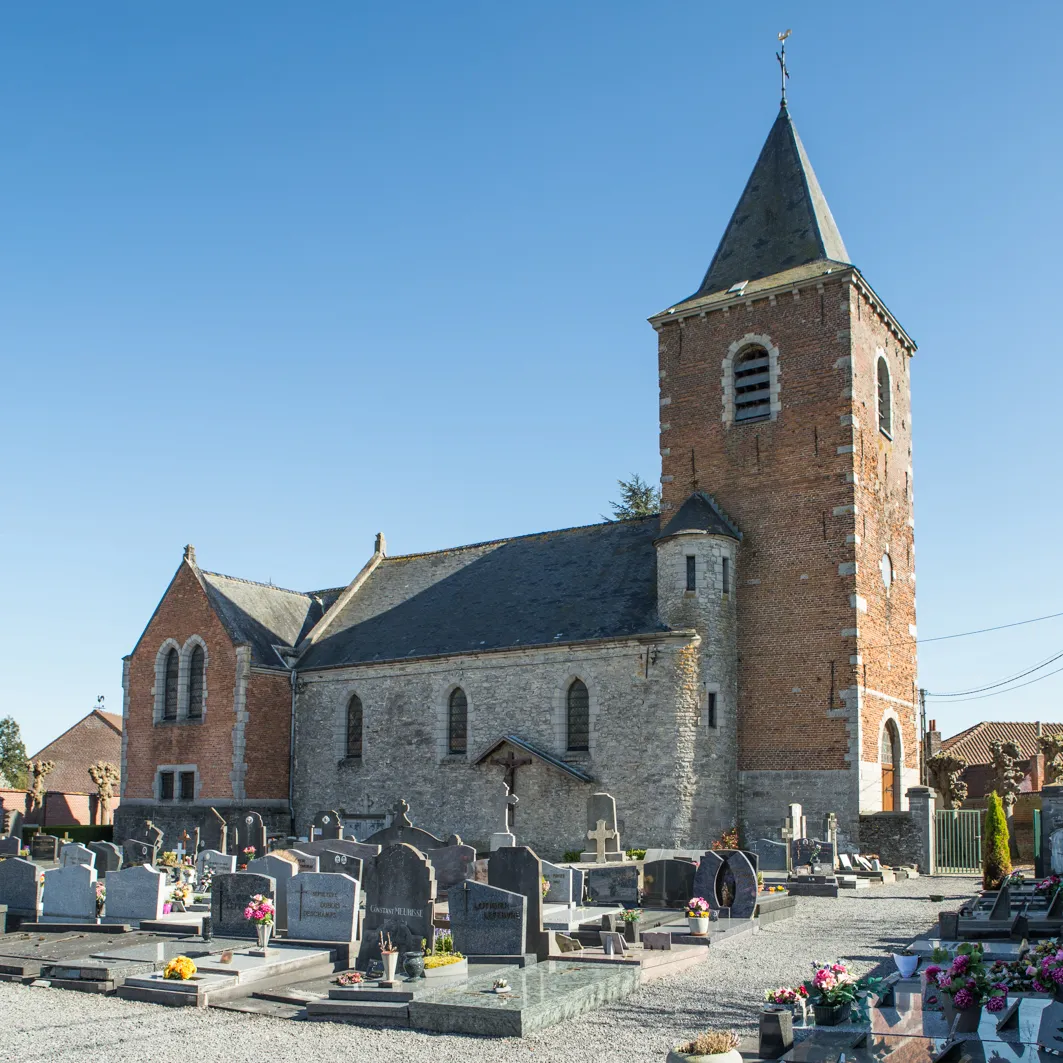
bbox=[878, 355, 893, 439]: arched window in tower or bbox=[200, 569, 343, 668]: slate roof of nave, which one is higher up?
bbox=[878, 355, 893, 439]: arched window in tower

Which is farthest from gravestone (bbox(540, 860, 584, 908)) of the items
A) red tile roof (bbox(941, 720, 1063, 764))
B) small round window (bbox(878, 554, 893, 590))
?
red tile roof (bbox(941, 720, 1063, 764))

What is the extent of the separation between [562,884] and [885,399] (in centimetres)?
1844

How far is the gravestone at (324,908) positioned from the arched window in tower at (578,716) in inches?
583

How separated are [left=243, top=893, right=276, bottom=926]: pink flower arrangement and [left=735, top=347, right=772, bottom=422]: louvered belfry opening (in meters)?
19.5

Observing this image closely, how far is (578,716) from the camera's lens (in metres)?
28.9

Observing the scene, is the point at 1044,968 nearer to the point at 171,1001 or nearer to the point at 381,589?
the point at 171,1001

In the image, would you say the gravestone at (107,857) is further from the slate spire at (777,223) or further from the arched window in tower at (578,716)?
the slate spire at (777,223)

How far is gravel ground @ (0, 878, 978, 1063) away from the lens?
9438 mm

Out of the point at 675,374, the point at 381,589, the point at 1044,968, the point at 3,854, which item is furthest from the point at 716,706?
the point at 1044,968

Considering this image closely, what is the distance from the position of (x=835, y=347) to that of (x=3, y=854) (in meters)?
22.8

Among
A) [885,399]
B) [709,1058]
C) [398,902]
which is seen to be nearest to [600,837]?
[398,902]

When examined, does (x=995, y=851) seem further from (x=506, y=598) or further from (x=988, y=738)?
(x=988, y=738)

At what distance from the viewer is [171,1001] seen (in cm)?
1158

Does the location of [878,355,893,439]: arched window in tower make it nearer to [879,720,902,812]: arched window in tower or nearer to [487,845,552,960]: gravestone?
[879,720,902,812]: arched window in tower
